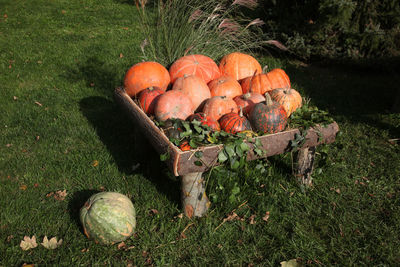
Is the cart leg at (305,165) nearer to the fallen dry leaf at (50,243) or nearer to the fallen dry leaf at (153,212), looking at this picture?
the fallen dry leaf at (153,212)

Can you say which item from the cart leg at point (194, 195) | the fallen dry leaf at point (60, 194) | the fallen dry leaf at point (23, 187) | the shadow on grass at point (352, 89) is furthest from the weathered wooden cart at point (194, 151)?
the shadow on grass at point (352, 89)

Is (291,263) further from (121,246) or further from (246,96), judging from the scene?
(246,96)

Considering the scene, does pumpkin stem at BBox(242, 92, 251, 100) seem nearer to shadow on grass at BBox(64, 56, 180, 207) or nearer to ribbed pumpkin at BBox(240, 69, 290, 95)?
ribbed pumpkin at BBox(240, 69, 290, 95)

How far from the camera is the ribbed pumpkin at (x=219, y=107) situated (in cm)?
321

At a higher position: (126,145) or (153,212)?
(153,212)

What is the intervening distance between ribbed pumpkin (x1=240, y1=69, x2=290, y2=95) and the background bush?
129 inches

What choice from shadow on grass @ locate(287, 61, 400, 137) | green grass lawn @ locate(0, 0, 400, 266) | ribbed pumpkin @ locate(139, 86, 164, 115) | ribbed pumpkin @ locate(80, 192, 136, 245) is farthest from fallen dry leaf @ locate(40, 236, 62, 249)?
shadow on grass @ locate(287, 61, 400, 137)

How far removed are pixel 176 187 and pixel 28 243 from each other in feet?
4.60

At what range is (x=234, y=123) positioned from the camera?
9.96ft

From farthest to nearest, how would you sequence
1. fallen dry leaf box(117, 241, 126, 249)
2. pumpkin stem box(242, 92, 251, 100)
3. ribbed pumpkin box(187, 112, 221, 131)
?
pumpkin stem box(242, 92, 251, 100), ribbed pumpkin box(187, 112, 221, 131), fallen dry leaf box(117, 241, 126, 249)

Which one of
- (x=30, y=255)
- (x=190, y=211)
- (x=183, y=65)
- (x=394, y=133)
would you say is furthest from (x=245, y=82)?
(x=30, y=255)

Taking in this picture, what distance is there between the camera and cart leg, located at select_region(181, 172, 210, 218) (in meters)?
2.87

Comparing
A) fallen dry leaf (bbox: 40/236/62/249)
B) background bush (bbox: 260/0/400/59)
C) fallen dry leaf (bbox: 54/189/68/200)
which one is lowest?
fallen dry leaf (bbox: 54/189/68/200)

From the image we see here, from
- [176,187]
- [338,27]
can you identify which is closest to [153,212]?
[176,187]
